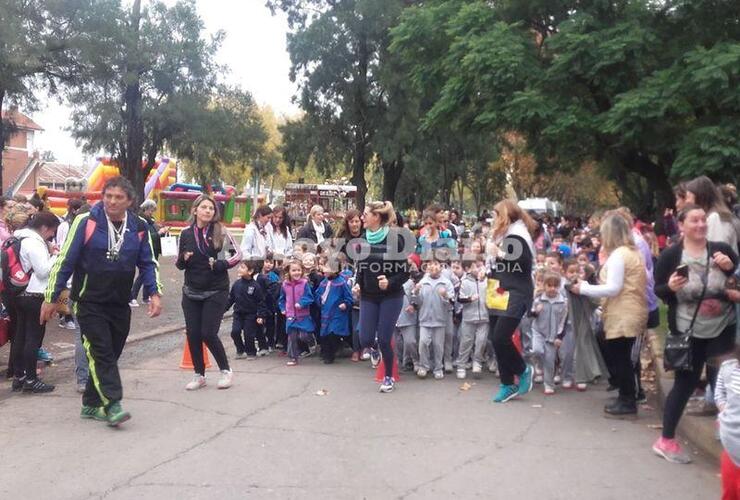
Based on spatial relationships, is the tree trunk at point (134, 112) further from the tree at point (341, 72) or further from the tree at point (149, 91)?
the tree at point (341, 72)

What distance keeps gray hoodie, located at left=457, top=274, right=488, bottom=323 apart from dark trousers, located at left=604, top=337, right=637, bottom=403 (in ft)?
6.04

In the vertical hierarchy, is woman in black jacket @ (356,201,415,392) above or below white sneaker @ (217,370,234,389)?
above

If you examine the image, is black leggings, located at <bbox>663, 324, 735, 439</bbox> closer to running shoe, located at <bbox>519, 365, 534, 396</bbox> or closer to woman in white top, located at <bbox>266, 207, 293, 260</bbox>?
running shoe, located at <bbox>519, 365, 534, 396</bbox>

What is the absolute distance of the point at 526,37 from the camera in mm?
18500

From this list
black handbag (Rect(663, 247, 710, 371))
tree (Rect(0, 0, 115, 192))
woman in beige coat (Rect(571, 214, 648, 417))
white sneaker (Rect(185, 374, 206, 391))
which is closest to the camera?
black handbag (Rect(663, 247, 710, 371))

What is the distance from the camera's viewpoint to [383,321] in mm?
7062

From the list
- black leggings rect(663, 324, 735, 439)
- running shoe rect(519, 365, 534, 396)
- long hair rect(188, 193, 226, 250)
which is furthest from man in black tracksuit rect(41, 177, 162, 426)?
black leggings rect(663, 324, 735, 439)

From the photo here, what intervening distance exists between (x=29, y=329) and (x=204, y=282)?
172 centimetres

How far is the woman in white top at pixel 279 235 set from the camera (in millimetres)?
9859

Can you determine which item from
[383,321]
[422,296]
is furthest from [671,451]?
[422,296]

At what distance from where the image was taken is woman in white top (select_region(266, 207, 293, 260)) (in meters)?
9.86

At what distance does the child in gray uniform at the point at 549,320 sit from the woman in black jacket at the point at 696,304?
86.2 inches

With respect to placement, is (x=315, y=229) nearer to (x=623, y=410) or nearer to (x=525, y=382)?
(x=525, y=382)

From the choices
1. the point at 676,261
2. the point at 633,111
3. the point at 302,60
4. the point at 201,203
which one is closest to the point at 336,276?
the point at 201,203
